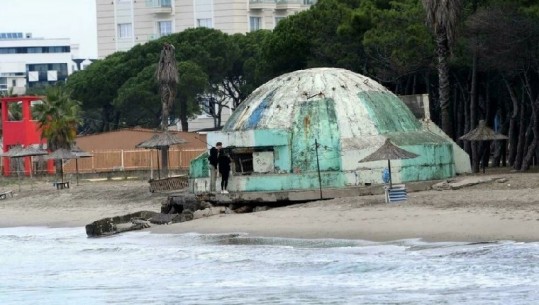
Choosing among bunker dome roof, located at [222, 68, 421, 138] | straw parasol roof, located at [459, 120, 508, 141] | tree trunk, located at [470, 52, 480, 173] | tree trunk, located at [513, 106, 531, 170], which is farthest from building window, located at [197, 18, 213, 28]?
bunker dome roof, located at [222, 68, 421, 138]

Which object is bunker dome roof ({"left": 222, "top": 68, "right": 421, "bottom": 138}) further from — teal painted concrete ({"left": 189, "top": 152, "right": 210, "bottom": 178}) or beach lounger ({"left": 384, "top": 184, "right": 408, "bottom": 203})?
beach lounger ({"left": 384, "top": 184, "right": 408, "bottom": 203})

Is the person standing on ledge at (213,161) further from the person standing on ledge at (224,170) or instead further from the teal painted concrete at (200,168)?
the teal painted concrete at (200,168)

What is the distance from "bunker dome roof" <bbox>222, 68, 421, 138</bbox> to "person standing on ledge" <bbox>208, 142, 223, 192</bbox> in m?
1.16

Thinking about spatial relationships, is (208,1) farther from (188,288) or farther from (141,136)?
(188,288)

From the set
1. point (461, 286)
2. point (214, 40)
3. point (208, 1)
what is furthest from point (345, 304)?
point (208, 1)

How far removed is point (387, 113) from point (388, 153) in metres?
5.09

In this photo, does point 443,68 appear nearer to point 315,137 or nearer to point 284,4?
point 315,137

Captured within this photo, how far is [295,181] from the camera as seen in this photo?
38.1 metres

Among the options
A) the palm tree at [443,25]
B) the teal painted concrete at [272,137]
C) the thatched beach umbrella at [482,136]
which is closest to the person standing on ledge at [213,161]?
the teal painted concrete at [272,137]

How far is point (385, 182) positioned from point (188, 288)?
13801 millimetres

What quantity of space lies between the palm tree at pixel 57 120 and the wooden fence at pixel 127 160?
262cm

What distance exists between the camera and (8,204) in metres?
51.8

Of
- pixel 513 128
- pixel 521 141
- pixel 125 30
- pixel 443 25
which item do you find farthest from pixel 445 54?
pixel 125 30

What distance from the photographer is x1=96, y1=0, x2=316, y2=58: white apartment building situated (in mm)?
119625
